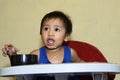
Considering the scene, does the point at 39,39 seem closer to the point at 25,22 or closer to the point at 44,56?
the point at 25,22

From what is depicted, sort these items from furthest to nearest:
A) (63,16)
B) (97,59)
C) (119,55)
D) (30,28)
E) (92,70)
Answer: (30,28), (119,55), (63,16), (97,59), (92,70)

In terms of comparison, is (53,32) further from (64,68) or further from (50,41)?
(64,68)

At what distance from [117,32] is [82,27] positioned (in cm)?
21

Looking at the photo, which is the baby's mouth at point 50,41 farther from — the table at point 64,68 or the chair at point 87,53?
the table at point 64,68

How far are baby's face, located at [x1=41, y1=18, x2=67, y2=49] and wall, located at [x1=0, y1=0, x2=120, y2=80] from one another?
333 millimetres

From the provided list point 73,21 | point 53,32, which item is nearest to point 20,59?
point 53,32

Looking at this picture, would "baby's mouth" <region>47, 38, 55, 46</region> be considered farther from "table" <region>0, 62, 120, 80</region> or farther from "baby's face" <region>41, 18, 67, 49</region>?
"table" <region>0, 62, 120, 80</region>

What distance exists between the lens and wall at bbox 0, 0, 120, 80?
149 cm

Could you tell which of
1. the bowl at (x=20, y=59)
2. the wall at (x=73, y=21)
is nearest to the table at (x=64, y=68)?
the bowl at (x=20, y=59)

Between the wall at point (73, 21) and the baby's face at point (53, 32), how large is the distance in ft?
1.09

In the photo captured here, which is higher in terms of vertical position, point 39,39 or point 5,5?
point 5,5

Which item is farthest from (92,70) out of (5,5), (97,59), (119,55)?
(5,5)

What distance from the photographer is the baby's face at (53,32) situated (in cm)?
115

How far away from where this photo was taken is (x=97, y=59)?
3.73ft
